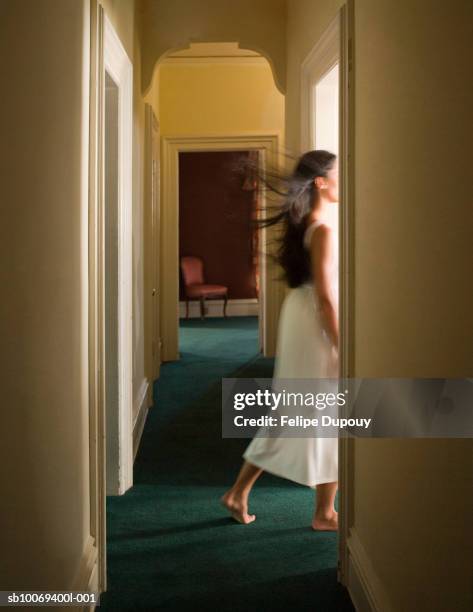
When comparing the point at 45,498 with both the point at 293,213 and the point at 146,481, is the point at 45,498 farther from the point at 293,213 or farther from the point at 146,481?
the point at 146,481

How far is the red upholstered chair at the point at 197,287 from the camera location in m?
10.8

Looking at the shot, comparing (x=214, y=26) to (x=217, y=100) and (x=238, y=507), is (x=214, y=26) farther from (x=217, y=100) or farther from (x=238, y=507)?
(x=238, y=507)

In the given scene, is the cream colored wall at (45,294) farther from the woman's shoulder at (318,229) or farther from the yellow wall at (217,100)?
the yellow wall at (217,100)

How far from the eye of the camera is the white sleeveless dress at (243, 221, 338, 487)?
2910mm

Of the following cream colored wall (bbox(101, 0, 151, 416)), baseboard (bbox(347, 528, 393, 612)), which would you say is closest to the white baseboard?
cream colored wall (bbox(101, 0, 151, 416))

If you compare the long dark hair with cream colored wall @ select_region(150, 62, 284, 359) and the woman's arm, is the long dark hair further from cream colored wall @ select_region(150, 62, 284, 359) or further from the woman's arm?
cream colored wall @ select_region(150, 62, 284, 359)

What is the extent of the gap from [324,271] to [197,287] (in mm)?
8035

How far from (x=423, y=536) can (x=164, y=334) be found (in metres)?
5.57

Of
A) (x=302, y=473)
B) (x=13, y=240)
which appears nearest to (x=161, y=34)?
(x=302, y=473)

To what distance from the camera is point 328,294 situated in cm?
285

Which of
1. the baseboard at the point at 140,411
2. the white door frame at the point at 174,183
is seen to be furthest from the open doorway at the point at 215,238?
the baseboard at the point at 140,411

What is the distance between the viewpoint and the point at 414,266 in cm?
169

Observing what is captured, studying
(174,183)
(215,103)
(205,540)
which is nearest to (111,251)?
(205,540)

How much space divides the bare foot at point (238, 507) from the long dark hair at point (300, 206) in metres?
1.00
